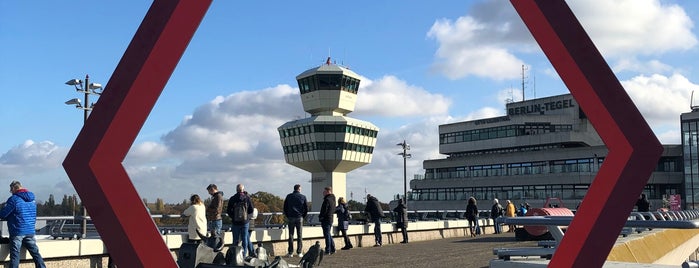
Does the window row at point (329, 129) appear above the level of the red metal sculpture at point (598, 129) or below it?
above

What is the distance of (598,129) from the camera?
5266mm

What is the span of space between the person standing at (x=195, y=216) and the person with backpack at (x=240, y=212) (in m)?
1.37

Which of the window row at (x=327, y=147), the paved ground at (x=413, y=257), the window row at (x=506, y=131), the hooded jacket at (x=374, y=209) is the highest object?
the window row at (x=506, y=131)

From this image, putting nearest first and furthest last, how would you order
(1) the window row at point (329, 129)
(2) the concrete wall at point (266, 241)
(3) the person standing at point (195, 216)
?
(2) the concrete wall at point (266, 241) < (3) the person standing at point (195, 216) < (1) the window row at point (329, 129)

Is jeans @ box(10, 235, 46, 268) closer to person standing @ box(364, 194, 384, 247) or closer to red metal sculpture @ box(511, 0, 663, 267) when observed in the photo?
red metal sculpture @ box(511, 0, 663, 267)

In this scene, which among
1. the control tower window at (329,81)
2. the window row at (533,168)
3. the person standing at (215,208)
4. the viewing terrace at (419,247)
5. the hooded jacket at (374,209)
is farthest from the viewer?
the window row at (533,168)

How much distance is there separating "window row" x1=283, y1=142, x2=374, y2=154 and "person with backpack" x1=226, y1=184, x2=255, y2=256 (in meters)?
56.0

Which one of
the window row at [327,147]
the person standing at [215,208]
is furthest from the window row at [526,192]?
the person standing at [215,208]

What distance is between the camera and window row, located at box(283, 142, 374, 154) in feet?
226

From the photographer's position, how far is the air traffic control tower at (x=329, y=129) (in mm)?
68188

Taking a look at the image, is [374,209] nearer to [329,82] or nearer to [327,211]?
[327,211]

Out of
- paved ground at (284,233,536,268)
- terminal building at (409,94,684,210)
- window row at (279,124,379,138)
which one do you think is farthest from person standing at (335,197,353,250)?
terminal building at (409,94,684,210)

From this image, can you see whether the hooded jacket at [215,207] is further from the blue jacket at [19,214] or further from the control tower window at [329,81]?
the control tower window at [329,81]

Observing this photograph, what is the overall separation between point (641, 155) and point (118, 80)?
4.01m
